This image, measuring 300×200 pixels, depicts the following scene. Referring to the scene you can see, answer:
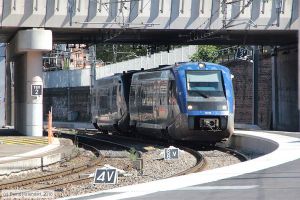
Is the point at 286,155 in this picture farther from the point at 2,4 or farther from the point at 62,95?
the point at 62,95

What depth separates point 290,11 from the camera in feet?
106

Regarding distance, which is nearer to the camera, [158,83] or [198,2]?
[158,83]

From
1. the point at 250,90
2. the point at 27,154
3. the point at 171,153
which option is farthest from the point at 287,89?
the point at 27,154

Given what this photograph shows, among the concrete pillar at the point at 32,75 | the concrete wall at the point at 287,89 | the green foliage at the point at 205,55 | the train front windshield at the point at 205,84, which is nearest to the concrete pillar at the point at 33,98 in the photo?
the concrete pillar at the point at 32,75

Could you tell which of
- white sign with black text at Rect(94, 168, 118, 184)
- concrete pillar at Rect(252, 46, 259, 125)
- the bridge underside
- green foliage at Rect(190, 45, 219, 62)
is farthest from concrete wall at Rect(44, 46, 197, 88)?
white sign with black text at Rect(94, 168, 118, 184)

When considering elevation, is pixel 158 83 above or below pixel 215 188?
above

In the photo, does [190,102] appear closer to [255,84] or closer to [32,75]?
[32,75]

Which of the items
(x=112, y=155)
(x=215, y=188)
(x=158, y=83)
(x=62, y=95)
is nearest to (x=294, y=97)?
(x=158, y=83)

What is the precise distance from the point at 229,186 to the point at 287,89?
27964 mm

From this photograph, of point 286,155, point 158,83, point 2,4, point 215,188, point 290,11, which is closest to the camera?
point 215,188

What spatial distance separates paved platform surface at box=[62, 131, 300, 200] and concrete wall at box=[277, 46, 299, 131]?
22860 mm

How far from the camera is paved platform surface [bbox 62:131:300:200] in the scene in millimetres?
10906

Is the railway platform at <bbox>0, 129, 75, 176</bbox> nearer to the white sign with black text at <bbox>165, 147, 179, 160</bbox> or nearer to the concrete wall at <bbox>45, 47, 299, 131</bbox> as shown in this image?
the white sign with black text at <bbox>165, 147, 179, 160</bbox>

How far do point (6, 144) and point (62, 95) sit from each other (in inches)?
2132
